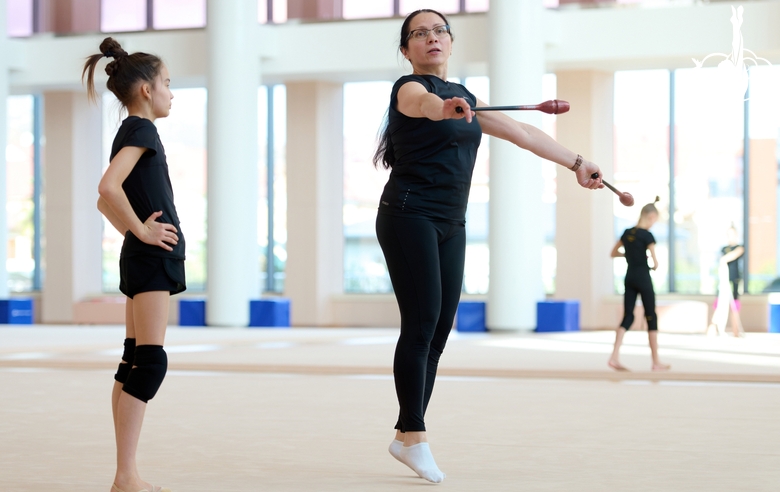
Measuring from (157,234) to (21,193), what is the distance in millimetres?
16159

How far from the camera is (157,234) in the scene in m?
2.95

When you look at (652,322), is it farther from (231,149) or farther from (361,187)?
(361,187)

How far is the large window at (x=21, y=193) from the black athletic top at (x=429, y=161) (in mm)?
15860

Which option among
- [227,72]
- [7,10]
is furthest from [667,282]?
[7,10]

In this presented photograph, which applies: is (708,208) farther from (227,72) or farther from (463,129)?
(463,129)

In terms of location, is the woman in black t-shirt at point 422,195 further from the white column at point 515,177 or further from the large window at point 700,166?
the large window at point 700,166

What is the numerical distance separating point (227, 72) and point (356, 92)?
9.51ft

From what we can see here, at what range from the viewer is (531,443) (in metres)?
4.05

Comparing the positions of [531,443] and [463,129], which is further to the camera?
[531,443]

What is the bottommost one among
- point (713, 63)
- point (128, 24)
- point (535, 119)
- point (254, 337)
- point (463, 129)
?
point (254, 337)

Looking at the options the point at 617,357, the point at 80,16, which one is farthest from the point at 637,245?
the point at 80,16

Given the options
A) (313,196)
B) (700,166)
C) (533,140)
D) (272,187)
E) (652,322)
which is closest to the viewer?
(533,140)

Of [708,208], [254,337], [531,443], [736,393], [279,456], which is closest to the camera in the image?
[279,456]

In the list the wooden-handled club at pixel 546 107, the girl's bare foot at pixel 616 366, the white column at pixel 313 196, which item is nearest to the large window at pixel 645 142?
the white column at pixel 313 196
